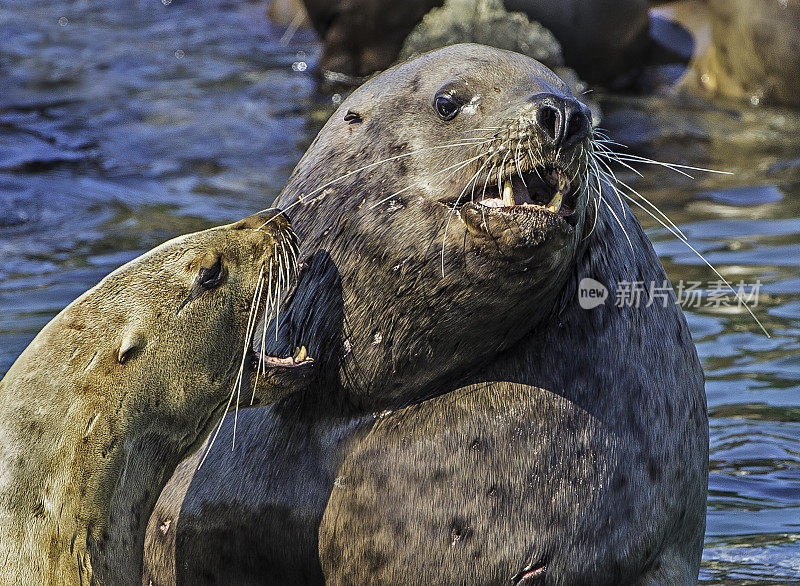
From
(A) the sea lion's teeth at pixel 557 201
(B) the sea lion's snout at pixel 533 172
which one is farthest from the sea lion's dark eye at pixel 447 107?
(A) the sea lion's teeth at pixel 557 201

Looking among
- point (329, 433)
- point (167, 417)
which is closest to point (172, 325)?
point (167, 417)

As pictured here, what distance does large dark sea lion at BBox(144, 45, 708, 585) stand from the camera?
4332mm

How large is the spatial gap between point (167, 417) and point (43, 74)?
11.4 m

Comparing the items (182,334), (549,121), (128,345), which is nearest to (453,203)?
(549,121)

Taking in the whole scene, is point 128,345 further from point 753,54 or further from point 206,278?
point 753,54

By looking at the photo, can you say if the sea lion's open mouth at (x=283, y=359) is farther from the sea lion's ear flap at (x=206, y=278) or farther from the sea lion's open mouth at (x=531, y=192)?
the sea lion's open mouth at (x=531, y=192)

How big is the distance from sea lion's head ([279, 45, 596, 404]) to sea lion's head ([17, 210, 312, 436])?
0.86 feet

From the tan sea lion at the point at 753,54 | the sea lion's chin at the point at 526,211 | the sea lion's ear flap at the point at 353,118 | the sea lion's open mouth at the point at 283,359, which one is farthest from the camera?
the tan sea lion at the point at 753,54

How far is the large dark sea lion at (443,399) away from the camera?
4332 mm

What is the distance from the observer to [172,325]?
4219mm

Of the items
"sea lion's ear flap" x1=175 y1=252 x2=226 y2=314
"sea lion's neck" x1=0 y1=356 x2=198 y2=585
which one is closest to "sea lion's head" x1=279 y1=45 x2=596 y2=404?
"sea lion's ear flap" x1=175 y1=252 x2=226 y2=314

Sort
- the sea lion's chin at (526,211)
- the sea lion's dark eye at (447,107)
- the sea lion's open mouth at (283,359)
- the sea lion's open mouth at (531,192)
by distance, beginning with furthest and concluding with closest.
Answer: the sea lion's dark eye at (447,107), the sea lion's open mouth at (283,359), the sea lion's open mouth at (531,192), the sea lion's chin at (526,211)

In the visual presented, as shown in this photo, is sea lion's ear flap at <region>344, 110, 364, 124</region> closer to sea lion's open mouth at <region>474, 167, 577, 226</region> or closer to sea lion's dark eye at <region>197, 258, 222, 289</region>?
sea lion's open mouth at <region>474, 167, 577, 226</region>

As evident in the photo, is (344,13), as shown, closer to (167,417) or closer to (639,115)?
(639,115)
